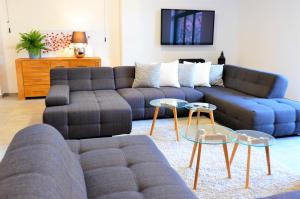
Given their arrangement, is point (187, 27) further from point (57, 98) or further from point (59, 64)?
point (57, 98)

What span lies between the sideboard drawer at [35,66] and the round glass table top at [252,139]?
381cm

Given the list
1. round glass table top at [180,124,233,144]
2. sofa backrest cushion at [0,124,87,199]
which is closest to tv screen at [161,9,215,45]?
round glass table top at [180,124,233,144]

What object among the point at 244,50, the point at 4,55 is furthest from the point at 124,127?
the point at 244,50

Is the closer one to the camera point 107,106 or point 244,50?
point 107,106

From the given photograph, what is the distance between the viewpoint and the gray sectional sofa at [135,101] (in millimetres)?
3146

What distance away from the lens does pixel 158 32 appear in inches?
229

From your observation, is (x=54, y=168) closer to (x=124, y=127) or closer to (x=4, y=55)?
(x=124, y=127)

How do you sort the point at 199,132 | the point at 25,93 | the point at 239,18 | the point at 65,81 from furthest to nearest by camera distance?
the point at 239,18
the point at 25,93
the point at 65,81
the point at 199,132

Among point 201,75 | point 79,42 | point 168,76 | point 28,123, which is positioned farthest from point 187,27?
point 28,123

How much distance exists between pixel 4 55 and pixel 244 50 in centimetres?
499

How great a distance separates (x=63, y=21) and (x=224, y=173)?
4320 millimetres

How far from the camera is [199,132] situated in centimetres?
245

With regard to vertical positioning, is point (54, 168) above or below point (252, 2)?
below

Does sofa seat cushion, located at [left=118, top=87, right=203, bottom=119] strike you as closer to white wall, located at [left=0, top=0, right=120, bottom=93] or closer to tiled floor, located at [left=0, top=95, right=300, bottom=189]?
tiled floor, located at [left=0, top=95, right=300, bottom=189]
